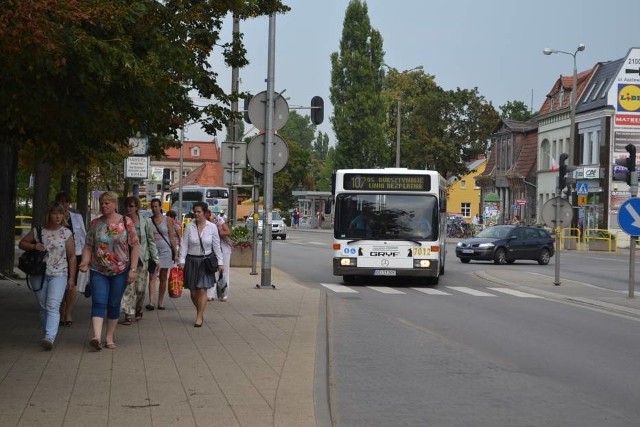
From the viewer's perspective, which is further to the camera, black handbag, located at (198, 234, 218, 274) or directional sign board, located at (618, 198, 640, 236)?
directional sign board, located at (618, 198, 640, 236)

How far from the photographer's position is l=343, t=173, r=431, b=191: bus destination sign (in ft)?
87.0

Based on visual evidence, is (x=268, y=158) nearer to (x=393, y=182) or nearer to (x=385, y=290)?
(x=393, y=182)

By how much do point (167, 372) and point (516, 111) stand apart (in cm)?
13049

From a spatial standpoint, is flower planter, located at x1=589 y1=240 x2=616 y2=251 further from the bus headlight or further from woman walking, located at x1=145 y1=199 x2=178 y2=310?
woman walking, located at x1=145 y1=199 x2=178 y2=310

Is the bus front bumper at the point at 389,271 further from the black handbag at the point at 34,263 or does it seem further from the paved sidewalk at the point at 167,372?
the black handbag at the point at 34,263

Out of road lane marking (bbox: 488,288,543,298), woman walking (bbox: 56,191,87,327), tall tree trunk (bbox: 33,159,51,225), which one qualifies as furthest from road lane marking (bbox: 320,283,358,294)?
woman walking (bbox: 56,191,87,327)

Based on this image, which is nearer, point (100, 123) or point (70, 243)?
point (70, 243)

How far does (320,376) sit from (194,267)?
16.1 ft

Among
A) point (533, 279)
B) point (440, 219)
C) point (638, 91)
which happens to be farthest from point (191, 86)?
point (638, 91)

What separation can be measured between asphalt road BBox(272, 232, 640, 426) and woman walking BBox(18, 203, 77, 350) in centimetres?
295

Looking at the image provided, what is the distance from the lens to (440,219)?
27.1 metres

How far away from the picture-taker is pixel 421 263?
2625 centimetres

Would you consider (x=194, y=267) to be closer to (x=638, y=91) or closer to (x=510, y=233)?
(x=510, y=233)

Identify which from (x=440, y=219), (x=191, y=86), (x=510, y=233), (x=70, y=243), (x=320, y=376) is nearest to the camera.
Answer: (x=320, y=376)
